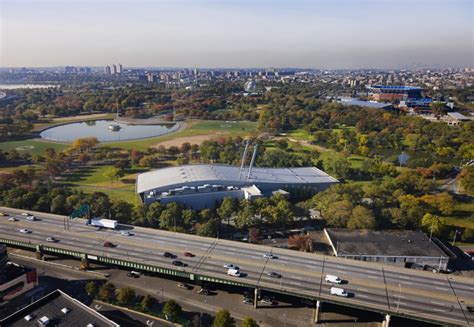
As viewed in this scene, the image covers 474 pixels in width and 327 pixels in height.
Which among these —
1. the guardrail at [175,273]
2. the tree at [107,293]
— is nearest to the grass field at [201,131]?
the guardrail at [175,273]

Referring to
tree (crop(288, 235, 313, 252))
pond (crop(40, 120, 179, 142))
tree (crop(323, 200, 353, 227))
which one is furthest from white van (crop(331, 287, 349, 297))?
pond (crop(40, 120, 179, 142))

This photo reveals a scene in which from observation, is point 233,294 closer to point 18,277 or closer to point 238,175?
point 18,277

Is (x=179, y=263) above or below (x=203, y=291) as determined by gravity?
above

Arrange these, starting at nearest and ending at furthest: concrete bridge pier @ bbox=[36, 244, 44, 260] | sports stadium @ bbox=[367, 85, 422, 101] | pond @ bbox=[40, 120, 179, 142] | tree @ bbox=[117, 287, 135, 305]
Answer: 1. tree @ bbox=[117, 287, 135, 305]
2. concrete bridge pier @ bbox=[36, 244, 44, 260]
3. pond @ bbox=[40, 120, 179, 142]
4. sports stadium @ bbox=[367, 85, 422, 101]

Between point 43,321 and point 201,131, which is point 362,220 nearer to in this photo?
point 43,321

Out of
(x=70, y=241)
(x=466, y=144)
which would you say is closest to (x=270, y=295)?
(x=70, y=241)

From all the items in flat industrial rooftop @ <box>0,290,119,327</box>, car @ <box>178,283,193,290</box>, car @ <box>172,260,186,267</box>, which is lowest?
car @ <box>178,283,193,290</box>

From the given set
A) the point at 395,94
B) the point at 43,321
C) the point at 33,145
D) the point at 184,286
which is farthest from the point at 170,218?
the point at 395,94

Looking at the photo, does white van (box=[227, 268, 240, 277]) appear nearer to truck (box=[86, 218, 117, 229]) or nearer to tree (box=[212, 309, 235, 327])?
tree (box=[212, 309, 235, 327])

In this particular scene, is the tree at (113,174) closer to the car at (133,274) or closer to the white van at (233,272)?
the car at (133,274)
